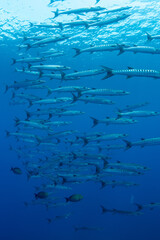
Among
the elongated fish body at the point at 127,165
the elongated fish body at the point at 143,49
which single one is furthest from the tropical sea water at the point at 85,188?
the elongated fish body at the point at 143,49

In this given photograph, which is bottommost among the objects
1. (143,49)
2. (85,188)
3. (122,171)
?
(85,188)

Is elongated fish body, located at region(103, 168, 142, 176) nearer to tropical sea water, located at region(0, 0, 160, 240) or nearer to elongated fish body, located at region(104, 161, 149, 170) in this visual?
elongated fish body, located at region(104, 161, 149, 170)

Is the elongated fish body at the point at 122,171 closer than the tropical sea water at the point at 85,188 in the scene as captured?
Yes

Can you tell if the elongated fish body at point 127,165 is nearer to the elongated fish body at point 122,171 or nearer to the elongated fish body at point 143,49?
the elongated fish body at point 122,171

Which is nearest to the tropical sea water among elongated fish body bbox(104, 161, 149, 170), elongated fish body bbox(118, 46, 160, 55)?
elongated fish body bbox(104, 161, 149, 170)

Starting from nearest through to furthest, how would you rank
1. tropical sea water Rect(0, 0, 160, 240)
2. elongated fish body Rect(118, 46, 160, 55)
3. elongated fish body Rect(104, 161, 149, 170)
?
elongated fish body Rect(118, 46, 160, 55), elongated fish body Rect(104, 161, 149, 170), tropical sea water Rect(0, 0, 160, 240)

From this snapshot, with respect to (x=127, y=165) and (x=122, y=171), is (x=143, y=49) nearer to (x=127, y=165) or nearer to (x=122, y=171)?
(x=127, y=165)

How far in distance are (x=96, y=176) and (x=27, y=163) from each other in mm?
3687

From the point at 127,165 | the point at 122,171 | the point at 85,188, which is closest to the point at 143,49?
the point at 127,165

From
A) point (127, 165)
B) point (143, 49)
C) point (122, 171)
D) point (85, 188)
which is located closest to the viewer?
point (143, 49)

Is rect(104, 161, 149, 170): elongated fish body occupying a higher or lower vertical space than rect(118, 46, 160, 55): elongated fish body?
lower

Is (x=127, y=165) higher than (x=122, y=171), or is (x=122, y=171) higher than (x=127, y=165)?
(x=127, y=165)

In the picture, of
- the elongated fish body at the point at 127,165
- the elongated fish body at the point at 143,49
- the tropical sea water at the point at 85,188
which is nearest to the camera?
the elongated fish body at the point at 143,49

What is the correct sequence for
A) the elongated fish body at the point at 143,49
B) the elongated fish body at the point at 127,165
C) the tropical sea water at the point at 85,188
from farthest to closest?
the tropical sea water at the point at 85,188
the elongated fish body at the point at 127,165
the elongated fish body at the point at 143,49
